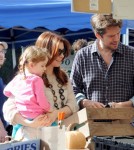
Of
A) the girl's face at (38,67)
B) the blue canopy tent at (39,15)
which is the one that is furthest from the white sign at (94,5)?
the blue canopy tent at (39,15)

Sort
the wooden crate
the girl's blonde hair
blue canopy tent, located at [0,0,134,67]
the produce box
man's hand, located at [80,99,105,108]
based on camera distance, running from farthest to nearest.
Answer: blue canopy tent, located at [0,0,134,67], man's hand, located at [80,99,105,108], the girl's blonde hair, the wooden crate, the produce box

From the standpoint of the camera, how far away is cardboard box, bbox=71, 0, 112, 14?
262 centimetres

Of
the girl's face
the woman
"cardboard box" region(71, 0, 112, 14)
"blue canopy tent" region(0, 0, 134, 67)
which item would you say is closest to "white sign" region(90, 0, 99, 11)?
"cardboard box" region(71, 0, 112, 14)

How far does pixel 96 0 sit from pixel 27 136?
2.96 feet

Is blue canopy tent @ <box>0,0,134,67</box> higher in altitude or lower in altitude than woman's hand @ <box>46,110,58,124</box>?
higher

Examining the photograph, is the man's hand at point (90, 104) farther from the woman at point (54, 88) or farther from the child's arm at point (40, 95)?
the child's arm at point (40, 95)

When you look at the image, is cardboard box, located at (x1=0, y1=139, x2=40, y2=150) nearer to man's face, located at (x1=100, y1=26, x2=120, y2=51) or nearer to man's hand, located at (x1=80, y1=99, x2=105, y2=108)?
man's hand, located at (x1=80, y1=99, x2=105, y2=108)

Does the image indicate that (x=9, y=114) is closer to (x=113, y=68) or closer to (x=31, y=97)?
(x=31, y=97)

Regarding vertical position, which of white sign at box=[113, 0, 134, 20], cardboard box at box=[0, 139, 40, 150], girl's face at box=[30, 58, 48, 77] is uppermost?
white sign at box=[113, 0, 134, 20]

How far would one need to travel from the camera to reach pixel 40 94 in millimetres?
2652

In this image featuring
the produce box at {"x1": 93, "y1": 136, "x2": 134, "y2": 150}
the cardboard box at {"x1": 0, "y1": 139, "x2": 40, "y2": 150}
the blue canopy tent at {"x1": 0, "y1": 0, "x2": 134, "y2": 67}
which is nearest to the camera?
the produce box at {"x1": 93, "y1": 136, "x2": 134, "y2": 150}

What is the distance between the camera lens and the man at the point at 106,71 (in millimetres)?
3014

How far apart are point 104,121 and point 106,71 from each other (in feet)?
1.56

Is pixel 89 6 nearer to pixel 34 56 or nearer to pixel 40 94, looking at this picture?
pixel 34 56
